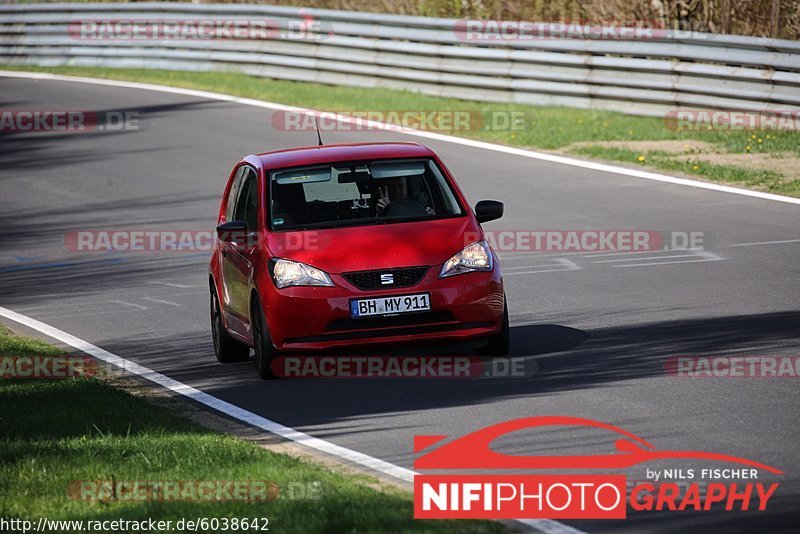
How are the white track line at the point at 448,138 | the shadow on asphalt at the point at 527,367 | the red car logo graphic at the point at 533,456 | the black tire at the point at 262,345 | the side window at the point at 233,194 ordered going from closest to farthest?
the red car logo graphic at the point at 533,456, the shadow on asphalt at the point at 527,367, the black tire at the point at 262,345, the side window at the point at 233,194, the white track line at the point at 448,138

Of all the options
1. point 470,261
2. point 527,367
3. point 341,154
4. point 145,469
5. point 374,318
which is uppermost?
point 341,154

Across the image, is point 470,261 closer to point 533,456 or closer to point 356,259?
point 356,259

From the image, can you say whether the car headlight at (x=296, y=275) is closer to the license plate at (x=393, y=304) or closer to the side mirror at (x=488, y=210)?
the license plate at (x=393, y=304)

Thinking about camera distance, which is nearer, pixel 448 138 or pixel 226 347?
pixel 226 347

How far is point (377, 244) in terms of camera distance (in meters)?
11.1

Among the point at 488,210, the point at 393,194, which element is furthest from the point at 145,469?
the point at 488,210

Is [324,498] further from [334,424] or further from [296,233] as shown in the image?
[296,233]

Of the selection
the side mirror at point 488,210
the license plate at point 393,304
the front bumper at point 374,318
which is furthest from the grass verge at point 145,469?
the side mirror at point 488,210

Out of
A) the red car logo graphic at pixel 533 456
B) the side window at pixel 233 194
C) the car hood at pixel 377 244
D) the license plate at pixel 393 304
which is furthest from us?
the side window at pixel 233 194

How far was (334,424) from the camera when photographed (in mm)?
9531

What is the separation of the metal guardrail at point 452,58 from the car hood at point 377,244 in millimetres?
11531

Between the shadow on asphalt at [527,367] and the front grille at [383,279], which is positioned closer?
the shadow on asphalt at [527,367]

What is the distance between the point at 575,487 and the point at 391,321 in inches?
144

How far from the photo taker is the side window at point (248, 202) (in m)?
12.0
